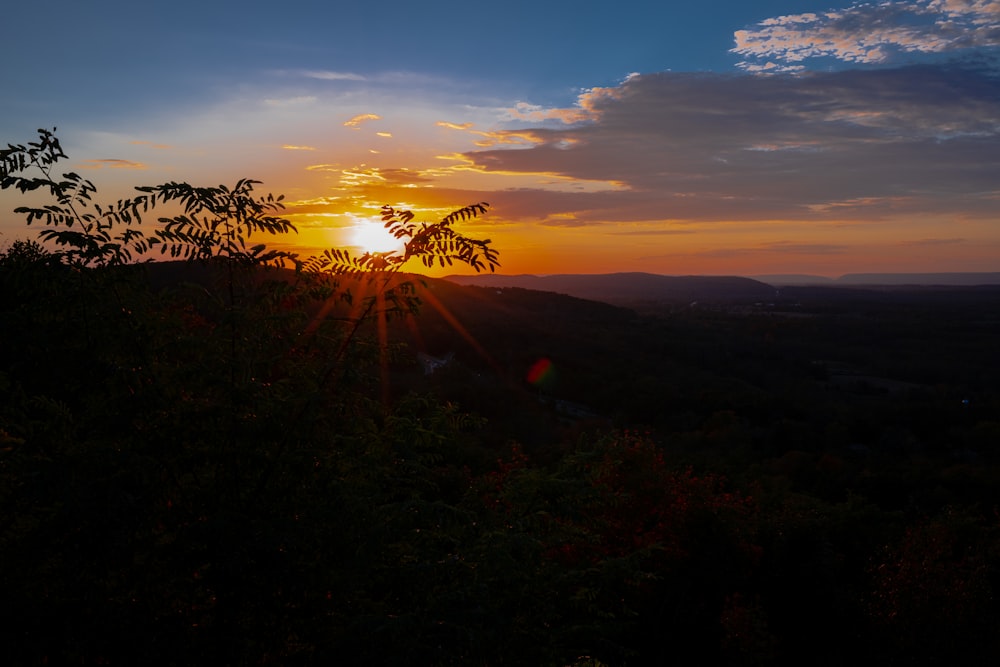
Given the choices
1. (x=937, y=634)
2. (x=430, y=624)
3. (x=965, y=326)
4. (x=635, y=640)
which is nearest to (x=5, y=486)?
(x=430, y=624)

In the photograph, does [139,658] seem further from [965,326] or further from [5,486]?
[965,326]

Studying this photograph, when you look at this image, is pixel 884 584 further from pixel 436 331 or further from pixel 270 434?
pixel 436 331

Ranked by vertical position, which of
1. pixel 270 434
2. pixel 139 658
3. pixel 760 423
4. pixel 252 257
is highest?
pixel 252 257

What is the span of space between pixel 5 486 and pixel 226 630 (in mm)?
1820

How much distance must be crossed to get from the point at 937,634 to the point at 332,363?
11899 millimetres

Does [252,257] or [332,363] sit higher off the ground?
[252,257]

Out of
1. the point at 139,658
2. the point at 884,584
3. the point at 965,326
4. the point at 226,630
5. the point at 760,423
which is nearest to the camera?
the point at 139,658

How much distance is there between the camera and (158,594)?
4816 millimetres

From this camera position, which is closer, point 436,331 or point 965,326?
point 436,331

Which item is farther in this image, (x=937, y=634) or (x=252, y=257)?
(x=937, y=634)

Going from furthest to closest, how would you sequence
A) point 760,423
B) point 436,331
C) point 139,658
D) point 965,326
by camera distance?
point 965,326, point 436,331, point 760,423, point 139,658

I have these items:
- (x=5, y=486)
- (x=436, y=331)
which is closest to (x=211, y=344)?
(x=5, y=486)

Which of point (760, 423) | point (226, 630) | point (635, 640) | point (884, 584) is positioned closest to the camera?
point (226, 630)

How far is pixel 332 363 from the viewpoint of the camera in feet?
17.4
